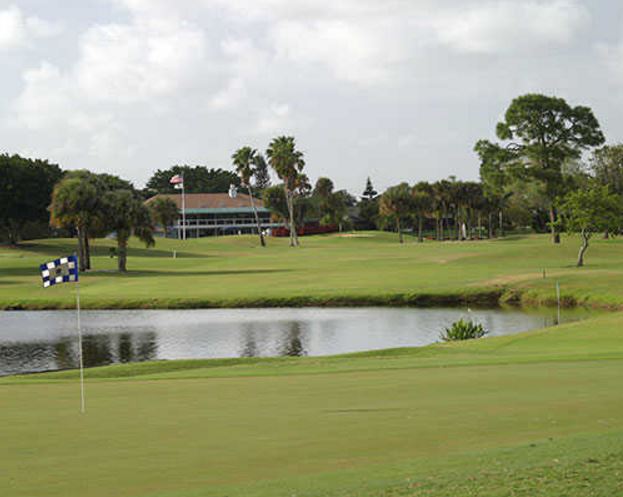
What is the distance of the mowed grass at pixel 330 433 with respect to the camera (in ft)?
34.2

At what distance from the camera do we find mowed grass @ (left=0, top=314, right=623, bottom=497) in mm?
10430

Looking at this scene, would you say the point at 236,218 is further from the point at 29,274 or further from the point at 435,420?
the point at 435,420

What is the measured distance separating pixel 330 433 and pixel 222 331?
30.6 metres

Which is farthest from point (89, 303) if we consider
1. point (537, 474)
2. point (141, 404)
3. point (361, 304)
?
point (537, 474)

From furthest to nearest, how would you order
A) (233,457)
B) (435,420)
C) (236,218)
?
(236,218) < (435,420) < (233,457)

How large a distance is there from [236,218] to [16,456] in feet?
597

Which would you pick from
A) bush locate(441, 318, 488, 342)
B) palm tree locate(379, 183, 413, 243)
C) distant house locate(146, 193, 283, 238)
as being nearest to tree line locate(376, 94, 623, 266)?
palm tree locate(379, 183, 413, 243)

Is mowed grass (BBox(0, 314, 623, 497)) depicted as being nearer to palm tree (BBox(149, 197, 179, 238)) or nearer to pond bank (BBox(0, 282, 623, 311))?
pond bank (BBox(0, 282, 623, 311))

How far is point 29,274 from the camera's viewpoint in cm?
7875

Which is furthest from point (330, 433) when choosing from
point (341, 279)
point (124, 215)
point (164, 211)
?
point (164, 211)

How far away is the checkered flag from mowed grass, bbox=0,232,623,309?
114 ft

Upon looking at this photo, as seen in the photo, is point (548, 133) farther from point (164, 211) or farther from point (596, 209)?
point (164, 211)

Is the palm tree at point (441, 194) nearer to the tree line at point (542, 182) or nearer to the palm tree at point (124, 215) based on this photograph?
the tree line at point (542, 182)

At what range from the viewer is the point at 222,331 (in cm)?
4372
